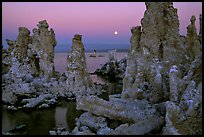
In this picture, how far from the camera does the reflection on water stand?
17875 mm

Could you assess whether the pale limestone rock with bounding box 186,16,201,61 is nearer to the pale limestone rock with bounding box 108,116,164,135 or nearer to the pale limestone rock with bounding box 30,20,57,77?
the pale limestone rock with bounding box 108,116,164,135

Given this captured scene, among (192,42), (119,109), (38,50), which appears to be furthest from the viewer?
(38,50)

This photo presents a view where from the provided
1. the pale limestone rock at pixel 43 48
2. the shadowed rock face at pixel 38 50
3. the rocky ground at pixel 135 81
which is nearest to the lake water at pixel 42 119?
the rocky ground at pixel 135 81

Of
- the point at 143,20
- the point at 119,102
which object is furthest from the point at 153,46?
the point at 119,102

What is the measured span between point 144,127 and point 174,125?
4.25ft

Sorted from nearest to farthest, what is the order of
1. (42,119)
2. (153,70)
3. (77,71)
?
(153,70), (42,119), (77,71)

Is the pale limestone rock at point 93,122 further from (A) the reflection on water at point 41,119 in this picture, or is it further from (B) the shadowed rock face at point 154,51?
(B) the shadowed rock face at point 154,51

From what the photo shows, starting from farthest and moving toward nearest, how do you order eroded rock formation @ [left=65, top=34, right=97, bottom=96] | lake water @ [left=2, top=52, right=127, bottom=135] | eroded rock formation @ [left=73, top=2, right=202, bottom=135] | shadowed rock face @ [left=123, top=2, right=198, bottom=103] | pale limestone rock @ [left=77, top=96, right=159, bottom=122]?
1. eroded rock formation @ [left=65, top=34, right=97, bottom=96]
2. lake water @ [left=2, top=52, right=127, bottom=135]
3. shadowed rock face @ [left=123, top=2, right=198, bottom=103]
4. pale limestone rock @ [left=77, top=96, right=159, bottom=122]
5. eroded rock formation @ [left=73, top=2, right=202, bottom=135]

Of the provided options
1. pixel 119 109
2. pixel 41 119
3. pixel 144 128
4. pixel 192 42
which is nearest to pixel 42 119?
pixel 41 119

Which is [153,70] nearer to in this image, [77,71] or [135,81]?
[135,81]

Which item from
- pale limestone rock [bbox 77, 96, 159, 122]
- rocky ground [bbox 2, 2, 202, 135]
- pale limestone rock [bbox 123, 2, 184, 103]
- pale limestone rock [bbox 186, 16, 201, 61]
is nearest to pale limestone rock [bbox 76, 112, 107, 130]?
rocky ground [bbox 2, 2, 202, 135]

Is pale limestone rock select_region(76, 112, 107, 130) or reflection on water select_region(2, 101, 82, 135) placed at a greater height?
pale limestone rock select_region(76, 112, 107, 130)

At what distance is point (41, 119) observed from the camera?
20.1 m

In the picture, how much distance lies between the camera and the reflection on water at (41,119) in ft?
58.6
